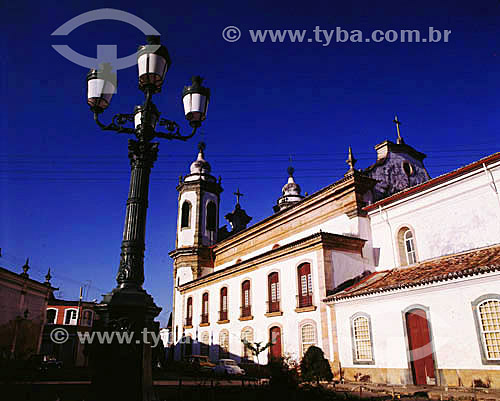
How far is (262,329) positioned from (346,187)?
922 cm

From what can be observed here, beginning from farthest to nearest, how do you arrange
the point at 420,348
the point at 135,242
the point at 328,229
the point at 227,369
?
the point at 328,229
the point at 227,369
the point at 420,348
the point at 135,242

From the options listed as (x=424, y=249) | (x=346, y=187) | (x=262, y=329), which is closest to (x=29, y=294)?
(x=262, y=329)

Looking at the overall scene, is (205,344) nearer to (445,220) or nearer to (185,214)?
→ (185,214)

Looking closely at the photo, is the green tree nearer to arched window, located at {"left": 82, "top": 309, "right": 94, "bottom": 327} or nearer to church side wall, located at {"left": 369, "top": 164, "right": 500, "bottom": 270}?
church side wall, located at {"left": 369, "top": 164, "right": 500, "bottom": 270}

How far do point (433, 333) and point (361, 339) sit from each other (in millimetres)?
3289

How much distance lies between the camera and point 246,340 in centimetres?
2362

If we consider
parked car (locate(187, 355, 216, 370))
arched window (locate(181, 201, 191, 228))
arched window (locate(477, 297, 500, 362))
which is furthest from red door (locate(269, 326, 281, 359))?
arched window (locate(181, 201, 191, 228))

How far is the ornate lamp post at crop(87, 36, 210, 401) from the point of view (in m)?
5.43

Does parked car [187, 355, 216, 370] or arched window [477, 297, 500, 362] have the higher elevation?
arched window [477, 297, 500, 362]

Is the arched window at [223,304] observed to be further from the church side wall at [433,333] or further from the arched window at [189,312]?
the church side wall at [433,333]

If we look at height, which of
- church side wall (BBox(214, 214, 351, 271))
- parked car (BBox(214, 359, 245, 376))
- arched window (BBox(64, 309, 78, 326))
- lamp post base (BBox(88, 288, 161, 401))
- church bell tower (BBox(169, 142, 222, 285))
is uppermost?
church bell tower (BBox(169, 142, 222, 285))

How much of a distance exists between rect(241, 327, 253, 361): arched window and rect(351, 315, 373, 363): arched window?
7849mm

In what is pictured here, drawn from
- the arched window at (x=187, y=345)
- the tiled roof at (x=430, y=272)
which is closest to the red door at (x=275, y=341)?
the tiled roof at (x=430, y=272)

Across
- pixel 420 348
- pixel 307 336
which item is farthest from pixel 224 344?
pixel 420 348
